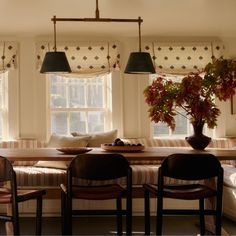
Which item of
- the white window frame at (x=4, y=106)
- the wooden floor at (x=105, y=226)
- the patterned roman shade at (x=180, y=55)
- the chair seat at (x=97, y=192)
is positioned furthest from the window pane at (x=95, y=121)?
the chair seat at (x=97, y=192)

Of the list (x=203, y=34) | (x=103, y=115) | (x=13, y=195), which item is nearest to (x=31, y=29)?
(x=103, y=115)

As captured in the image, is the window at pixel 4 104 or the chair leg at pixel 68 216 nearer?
the chair leg at pixel 68 216

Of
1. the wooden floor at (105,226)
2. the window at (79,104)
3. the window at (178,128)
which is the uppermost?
the window at (79,104)

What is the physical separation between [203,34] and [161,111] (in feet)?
9.12

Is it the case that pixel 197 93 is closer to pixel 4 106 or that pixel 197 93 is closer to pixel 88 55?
pixel 88 55

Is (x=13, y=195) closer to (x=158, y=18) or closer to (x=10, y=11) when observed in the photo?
(x=10, y=11)

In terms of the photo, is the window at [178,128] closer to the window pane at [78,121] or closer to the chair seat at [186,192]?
the window pane at [78,121]

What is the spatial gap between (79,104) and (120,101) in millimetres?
614

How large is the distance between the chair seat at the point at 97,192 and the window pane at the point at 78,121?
2790mm

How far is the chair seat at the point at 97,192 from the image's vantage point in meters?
3.26

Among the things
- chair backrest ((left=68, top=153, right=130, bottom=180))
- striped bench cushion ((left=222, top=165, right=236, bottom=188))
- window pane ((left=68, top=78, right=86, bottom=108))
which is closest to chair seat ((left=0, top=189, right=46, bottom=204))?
chair backrest ((left=68, top=153, right=130, bottom=180))

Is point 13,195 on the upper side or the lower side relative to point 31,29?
lower

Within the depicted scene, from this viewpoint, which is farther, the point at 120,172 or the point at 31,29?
the point at 31,29

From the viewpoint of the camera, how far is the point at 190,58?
6.23 meters
